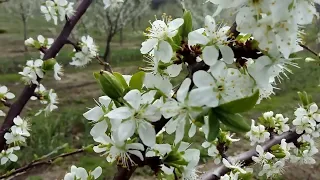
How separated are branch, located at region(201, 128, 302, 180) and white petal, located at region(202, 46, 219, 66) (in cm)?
73

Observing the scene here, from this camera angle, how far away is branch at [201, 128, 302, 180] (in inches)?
58.3

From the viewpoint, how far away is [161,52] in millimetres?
884

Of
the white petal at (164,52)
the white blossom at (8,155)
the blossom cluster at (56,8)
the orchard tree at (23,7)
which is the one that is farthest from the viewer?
the orchard tree at (23,7)

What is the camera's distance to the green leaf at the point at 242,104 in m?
0.77

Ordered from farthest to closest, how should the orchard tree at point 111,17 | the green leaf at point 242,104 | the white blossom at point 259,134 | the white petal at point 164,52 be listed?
the orchard tree at point 111,17 → the white blossom at point 259,134 → the white petal at point 164,52 → the green leaf at point 242,104

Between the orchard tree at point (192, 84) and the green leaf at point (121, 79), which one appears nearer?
the orchard tree at point (192, 84)

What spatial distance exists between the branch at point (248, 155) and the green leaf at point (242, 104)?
2.33 ft

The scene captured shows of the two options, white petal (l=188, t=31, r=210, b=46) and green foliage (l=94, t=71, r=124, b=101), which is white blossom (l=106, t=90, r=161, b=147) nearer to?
green foliage (l=94, t=71, r=124, b=101)

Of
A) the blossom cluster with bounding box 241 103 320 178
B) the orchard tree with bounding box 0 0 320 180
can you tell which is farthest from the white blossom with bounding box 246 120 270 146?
the orchard tree with bounding box 0 0 320 180

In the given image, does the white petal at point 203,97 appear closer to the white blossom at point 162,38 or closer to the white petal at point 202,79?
the white petal at point 202,79

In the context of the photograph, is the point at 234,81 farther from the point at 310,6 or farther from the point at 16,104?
the point at 16,104

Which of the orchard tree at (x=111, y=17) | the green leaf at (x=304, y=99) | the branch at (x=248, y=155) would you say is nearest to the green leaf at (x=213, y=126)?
the branch at (x=248, y=155)

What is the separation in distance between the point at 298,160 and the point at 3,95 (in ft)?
5.37

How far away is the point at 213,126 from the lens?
80 centimetres
